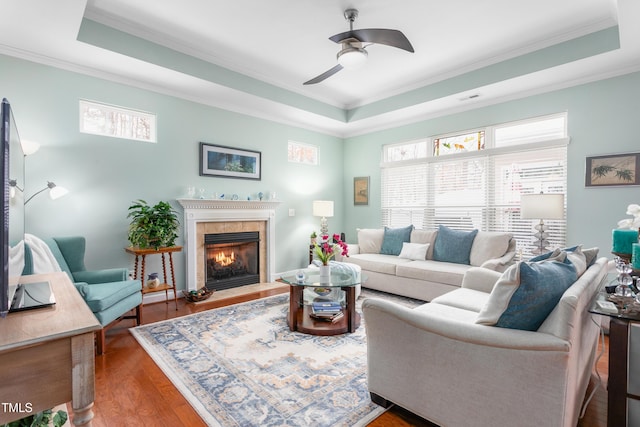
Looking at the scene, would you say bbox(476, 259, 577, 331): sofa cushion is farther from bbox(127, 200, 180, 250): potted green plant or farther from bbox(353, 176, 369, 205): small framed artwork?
bbox(353, 176, 369, 205): small framed artwork

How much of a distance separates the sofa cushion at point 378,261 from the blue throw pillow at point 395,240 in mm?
106

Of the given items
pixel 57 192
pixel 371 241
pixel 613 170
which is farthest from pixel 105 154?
pixel 613 170

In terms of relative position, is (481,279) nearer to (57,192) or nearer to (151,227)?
(151,227)

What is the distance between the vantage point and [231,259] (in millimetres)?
4785

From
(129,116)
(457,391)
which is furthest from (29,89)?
(457,391)

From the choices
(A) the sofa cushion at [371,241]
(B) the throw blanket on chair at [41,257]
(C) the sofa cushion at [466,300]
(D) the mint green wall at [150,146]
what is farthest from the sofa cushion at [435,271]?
(B) the throw blanket on chair at [41,257]

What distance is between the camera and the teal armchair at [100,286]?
251 cm

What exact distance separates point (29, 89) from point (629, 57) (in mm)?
6336

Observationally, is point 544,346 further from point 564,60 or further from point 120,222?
point 120,222

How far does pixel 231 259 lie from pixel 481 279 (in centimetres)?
350

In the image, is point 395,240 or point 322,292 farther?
point 395,240

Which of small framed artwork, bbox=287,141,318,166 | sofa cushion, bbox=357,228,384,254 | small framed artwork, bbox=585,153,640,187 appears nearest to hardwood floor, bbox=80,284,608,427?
small framed artwork, bbox=585,153,640,187

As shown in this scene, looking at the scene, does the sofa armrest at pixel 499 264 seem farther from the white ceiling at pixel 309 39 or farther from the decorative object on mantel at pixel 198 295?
the decorative object on mantel at pixel 198 295

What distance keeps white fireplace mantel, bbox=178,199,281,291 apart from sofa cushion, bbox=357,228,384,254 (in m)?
1.51
